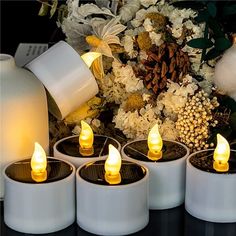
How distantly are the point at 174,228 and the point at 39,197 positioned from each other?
0.18 m

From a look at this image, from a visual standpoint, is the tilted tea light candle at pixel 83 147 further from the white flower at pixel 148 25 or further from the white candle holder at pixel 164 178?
the white flower at pixel 148 25

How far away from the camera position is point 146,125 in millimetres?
1110

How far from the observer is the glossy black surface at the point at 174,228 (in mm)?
961

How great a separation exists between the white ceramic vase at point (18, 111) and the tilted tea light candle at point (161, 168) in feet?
0.43

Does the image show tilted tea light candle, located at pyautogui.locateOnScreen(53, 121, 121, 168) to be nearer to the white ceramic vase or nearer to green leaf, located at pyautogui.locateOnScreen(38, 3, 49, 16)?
the white ceramic vase

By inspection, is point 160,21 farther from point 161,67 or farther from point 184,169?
point 184,169

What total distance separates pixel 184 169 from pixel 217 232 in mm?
101

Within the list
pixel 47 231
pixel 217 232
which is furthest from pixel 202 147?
pixel 47 231

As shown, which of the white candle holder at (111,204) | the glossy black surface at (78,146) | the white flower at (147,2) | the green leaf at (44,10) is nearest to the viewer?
the white candle holder at (111,204)

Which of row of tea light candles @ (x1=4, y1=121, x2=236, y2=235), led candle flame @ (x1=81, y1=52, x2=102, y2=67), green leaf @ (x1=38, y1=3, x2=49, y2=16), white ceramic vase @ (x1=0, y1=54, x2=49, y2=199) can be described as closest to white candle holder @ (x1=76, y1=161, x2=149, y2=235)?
row of tea light candles @ (x1=4, y1=121, x2=236, y2=235)

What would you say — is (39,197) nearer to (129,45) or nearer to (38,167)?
(38,167)

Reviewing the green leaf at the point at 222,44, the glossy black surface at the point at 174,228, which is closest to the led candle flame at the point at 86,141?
the glossy black surface at the point at 174,228

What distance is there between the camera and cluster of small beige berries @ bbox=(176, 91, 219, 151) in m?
1.07

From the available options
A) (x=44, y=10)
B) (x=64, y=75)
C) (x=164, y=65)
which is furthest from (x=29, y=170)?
(x=44, y=10)
